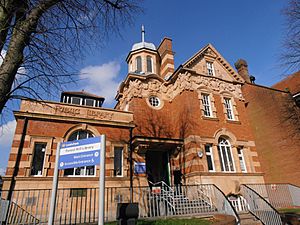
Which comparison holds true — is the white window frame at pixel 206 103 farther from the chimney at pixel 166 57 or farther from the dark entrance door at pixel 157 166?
the chimney at pixel 166 57

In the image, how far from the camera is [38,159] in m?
11.6

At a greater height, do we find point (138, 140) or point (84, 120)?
point (84, 120)

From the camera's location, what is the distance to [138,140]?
1332cm

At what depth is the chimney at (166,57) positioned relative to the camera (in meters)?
21.2

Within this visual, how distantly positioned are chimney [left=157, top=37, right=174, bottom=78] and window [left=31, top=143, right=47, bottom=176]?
43.8ft

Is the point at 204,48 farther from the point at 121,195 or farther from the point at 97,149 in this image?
the point at 97,149

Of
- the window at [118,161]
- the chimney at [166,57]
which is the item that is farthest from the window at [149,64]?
the window at [118,161]

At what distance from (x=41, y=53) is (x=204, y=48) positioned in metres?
16.4

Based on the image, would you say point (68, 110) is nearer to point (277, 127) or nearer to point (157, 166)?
point (157, 166)

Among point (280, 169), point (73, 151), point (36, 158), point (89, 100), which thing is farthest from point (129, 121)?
point (280, 169)

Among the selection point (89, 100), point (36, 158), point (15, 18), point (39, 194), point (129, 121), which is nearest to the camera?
point (15, 18)

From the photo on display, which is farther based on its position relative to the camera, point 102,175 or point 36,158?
point 36,158

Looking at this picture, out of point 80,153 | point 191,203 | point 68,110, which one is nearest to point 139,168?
point 191,203

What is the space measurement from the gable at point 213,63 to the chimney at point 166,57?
363 cm
